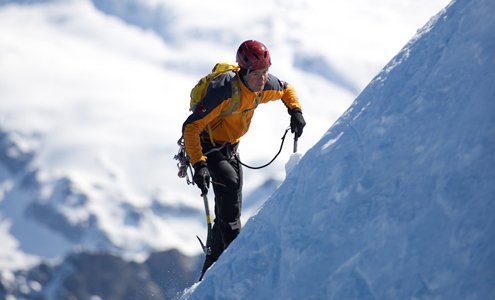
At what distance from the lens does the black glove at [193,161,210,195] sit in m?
10.3

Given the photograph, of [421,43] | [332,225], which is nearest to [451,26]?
[421,43]

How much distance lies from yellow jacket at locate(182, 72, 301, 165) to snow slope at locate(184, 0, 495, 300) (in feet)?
5.49

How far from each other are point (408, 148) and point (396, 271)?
1.26 meters

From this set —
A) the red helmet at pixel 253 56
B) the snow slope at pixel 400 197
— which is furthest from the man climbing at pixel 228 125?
the snow slope at pixel 400 197

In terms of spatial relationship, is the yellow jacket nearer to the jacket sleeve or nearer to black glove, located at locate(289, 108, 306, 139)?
the jacket sleeve

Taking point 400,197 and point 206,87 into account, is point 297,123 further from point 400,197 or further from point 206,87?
point 400,197

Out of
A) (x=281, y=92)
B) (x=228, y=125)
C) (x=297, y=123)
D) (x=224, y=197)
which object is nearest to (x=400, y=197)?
(x=224, y=197)

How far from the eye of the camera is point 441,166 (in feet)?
26.3

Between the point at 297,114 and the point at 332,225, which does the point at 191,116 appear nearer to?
the point at 297,114

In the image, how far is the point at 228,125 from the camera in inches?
447

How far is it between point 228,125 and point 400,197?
146 inches

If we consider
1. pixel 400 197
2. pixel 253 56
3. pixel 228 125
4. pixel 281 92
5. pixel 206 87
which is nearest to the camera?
pixel 400 197

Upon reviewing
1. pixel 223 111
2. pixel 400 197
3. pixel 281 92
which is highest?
pixel 281 92

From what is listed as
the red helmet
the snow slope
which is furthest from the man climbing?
the snow slope
